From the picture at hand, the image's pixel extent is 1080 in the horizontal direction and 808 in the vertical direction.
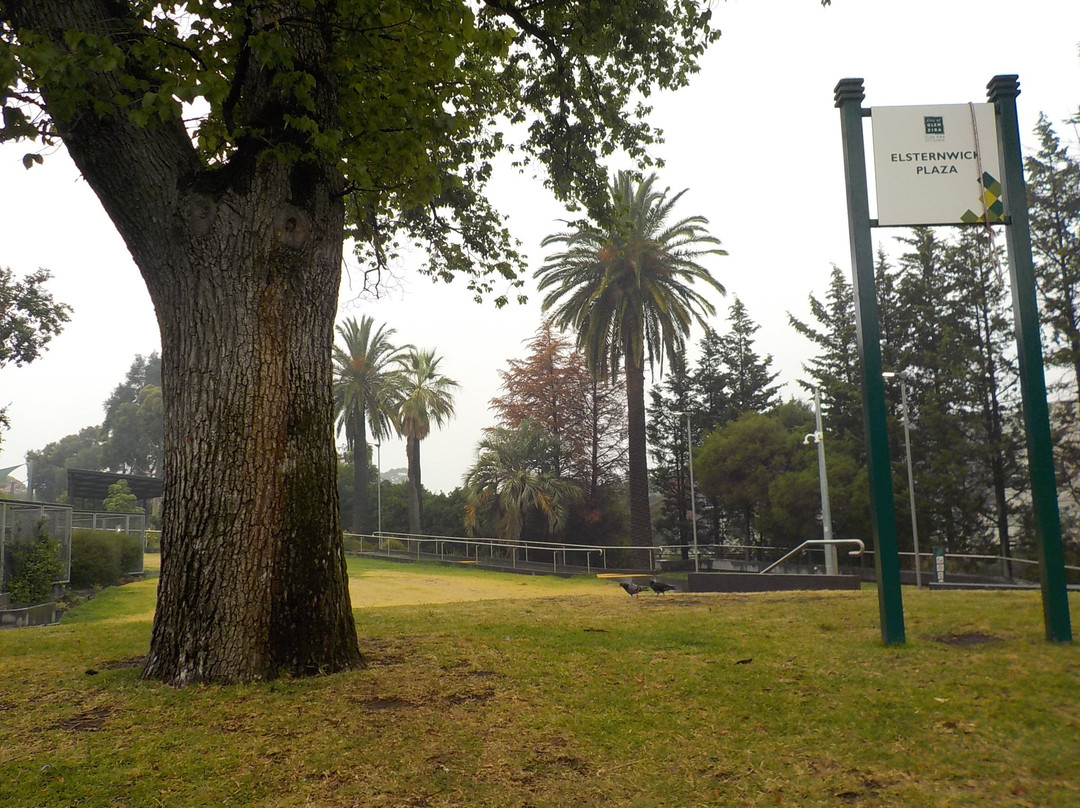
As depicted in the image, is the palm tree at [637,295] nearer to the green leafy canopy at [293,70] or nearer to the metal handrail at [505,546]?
the metal handrail at [505,546]

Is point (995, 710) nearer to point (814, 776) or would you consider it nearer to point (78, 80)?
point (814, 776)

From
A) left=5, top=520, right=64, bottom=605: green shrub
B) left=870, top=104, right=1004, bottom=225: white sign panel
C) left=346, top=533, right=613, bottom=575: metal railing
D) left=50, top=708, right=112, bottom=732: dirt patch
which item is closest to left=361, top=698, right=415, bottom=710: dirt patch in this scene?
left=50, top=708, right=112, bottom=732: dirt patch

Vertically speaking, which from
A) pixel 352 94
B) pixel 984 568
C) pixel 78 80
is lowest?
pixel 984 568

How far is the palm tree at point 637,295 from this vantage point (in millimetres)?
34344

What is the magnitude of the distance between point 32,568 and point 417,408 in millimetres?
29826

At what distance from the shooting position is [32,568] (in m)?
16.8

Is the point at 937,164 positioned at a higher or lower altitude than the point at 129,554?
higher

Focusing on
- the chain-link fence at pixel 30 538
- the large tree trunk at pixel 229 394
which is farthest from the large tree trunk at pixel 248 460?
the chain-link fence at pixel 30 538

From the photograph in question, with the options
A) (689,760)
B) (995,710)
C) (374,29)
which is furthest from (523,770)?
(374,29)

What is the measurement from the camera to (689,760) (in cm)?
414

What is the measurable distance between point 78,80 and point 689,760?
5153 mm

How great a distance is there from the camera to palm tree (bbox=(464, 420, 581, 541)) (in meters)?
39.0

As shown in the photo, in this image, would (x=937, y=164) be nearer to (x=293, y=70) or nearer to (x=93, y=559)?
(x=293, y=70)

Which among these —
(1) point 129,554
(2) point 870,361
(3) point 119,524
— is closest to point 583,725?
(2) point 870,361
